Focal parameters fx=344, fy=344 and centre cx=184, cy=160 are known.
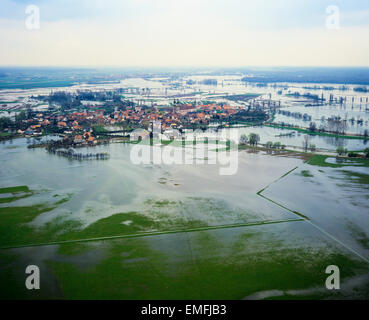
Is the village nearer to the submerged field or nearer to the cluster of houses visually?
the cluster of houses

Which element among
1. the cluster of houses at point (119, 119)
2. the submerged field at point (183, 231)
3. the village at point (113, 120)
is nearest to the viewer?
the submerged field at point (183, 231)

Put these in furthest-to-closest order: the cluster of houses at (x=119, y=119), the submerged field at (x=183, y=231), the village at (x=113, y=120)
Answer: the cluster of houses at (x=119, y=119)
the village at (x=113, y=120)
the submerged field at (x=183, y=231)

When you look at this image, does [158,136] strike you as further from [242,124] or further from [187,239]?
[187,239]

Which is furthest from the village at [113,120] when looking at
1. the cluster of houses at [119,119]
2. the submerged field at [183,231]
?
the submerged field at [183,231]

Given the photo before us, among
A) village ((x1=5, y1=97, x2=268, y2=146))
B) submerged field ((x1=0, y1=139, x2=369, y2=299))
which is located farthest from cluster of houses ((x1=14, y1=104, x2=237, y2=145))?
submerged field ((x1=0, y1=139, x2=369, y2=299))

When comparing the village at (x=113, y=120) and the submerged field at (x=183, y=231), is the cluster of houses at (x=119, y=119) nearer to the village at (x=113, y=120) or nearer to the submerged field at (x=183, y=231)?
the village at (x=113, y=120)

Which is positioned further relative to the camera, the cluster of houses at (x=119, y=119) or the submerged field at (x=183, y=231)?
the cluster of houses at (x=119, y=119)

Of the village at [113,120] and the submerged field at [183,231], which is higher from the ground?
the village at [113,120]

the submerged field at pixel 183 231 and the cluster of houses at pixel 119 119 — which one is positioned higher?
the cluster of houses at pixel 119 119

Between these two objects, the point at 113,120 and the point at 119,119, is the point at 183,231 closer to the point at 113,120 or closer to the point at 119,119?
the point at 113,120

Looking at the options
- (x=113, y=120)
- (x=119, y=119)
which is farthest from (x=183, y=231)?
(x=119, y=119)
